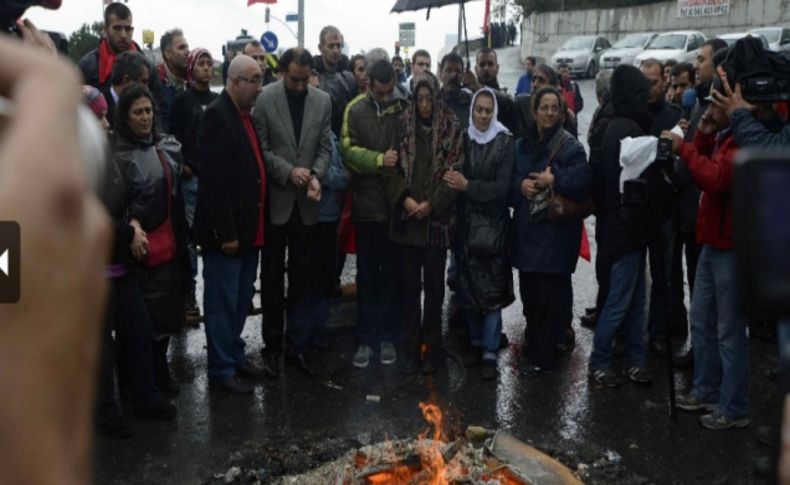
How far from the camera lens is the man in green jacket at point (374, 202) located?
6977mm

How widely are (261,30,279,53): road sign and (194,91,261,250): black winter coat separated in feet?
42.5

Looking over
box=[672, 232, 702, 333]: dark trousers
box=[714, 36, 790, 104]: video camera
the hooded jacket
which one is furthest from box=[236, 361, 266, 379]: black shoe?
box=[714, 36, 790, 104]: video camera

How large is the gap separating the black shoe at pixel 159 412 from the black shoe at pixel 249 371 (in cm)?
85

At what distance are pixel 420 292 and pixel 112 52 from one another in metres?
3.61

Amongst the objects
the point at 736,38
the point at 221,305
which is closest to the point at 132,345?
the point at 221,305

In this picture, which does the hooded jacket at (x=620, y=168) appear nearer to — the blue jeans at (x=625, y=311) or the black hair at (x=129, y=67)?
the blue jeans at (x=625, y=311)

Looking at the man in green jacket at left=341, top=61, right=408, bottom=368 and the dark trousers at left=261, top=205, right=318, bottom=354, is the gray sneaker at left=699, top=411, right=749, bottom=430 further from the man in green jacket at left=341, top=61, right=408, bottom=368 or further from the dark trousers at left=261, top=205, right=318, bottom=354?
the dark trousers at left=261, top=205, right=318, bottom=354

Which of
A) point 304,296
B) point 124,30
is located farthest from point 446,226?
point 124,30

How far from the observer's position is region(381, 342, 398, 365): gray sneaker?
7129mm

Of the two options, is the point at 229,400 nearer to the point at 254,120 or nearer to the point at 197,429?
the point at 197,429

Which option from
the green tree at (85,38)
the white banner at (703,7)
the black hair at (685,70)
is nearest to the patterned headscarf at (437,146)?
the black hair at (685,70)

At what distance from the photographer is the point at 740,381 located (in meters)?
5.86

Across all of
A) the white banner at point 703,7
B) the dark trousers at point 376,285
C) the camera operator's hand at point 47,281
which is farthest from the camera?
the white banner at point 703,7

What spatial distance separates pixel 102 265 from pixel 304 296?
6.58m
